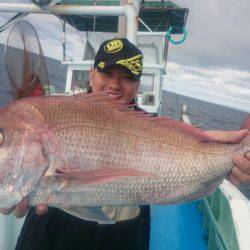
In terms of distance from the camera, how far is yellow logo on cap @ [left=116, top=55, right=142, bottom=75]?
293cm

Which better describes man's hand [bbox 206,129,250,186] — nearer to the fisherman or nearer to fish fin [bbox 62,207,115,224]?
the fisherman

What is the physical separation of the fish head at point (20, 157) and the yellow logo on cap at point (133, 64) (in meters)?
1.12

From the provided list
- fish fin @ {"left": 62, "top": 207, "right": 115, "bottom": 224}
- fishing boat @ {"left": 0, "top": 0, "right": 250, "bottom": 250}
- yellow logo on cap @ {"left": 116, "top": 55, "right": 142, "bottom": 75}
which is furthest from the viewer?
fishing boat @ {"left": 0, "top": 0, "right": 250, "bottom": 250}

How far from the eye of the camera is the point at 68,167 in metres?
2.00

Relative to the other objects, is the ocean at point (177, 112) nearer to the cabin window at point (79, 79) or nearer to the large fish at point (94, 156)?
the large fish at point (94, 156)

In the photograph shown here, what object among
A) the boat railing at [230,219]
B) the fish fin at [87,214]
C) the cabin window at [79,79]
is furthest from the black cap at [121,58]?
the cabin window at [79,79]

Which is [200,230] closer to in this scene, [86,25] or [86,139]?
[86,139]

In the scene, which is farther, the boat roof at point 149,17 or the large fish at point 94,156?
the boat roof at point 149,17

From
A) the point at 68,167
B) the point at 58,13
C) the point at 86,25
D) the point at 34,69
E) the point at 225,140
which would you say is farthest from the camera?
the point at 86,25

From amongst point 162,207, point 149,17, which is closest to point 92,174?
point 162,207

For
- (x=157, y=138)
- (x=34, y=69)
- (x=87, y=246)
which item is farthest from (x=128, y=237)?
(x=34, y=69)

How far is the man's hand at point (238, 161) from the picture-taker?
8.00 feet

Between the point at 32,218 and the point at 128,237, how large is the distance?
2.64ft

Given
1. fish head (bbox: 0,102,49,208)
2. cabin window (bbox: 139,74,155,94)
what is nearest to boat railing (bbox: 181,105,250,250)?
fish head (bbox: 0,102,49,208)
